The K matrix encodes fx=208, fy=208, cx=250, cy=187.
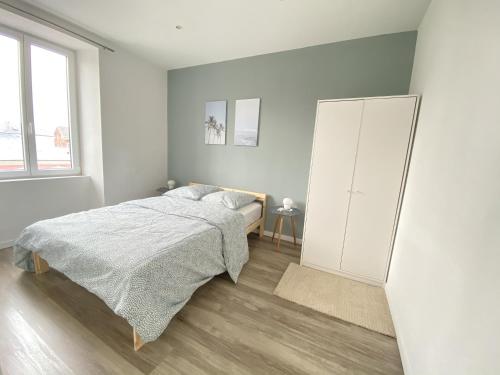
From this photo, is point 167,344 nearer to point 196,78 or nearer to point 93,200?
point 93,200

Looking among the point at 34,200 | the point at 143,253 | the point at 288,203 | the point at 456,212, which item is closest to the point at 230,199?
the point at 288,203

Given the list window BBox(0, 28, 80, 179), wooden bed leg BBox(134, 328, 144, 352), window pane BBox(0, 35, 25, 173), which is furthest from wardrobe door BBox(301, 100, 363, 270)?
window pane BBox(0, 35, 25, 173)

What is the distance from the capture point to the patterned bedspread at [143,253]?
136 centimetres

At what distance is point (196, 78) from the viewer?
3555 mm

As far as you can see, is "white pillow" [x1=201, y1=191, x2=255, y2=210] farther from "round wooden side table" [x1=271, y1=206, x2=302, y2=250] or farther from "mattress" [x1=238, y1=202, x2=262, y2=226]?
"round wooden side table" [x1=271, y1=206, x2=302, y2=250]

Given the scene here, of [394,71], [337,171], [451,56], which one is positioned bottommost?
[337,171]

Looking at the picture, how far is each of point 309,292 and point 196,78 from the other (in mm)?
3587

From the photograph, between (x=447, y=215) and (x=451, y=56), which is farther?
(x=451, y=56)

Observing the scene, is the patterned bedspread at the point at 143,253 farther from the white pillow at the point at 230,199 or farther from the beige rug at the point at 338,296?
the beige rug at the point at 338,296

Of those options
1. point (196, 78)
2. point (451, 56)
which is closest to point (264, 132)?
point (196, 78)

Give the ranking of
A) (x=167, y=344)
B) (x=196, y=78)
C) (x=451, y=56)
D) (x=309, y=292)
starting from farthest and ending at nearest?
1. (x=196, y=78)
2. (x=309, y=292)
3. (x=167, y=344)
4. (x=451, y=56)

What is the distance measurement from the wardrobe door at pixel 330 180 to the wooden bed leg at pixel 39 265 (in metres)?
2.74

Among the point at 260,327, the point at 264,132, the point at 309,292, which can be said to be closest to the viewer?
the point at 260,327

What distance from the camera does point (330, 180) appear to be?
2316 mm
